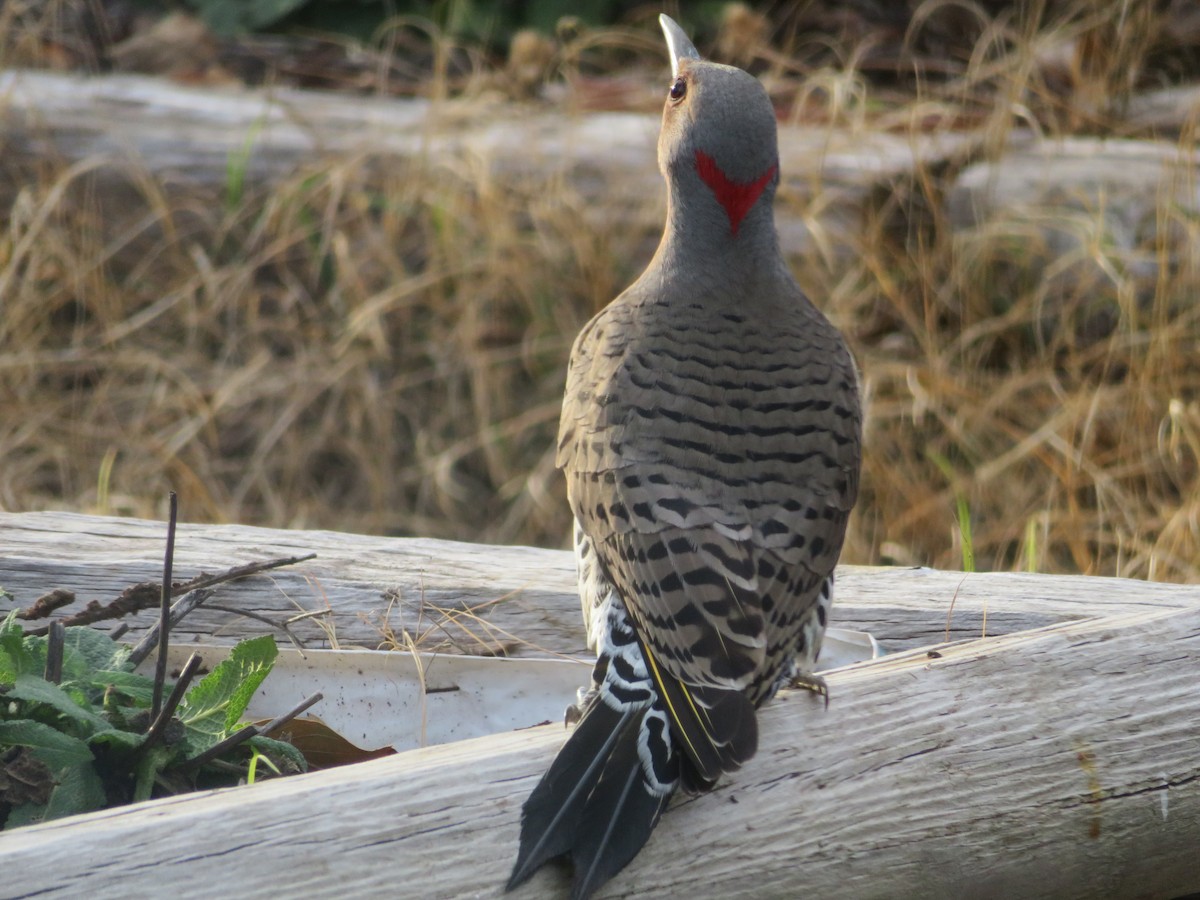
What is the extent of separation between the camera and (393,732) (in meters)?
2.84

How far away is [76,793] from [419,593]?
0.97 meters

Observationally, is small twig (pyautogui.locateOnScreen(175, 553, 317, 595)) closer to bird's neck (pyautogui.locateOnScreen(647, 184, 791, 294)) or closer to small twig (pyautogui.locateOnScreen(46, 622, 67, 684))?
small twig (pyautogui.locateOnScreen(46, 622, 67, 684))

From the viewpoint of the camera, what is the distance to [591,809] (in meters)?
2.05

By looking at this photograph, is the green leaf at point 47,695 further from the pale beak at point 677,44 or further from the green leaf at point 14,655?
the pale beak at point 677,44

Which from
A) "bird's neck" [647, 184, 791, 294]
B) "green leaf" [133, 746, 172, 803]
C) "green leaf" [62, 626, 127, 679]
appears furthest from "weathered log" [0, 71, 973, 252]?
"green leaf" [133, 746, 172, 803]

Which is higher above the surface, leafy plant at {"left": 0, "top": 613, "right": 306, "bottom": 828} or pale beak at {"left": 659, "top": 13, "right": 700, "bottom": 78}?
pale beak at {"left": 659, "top": 13, "right": 700, "bottom": 78}

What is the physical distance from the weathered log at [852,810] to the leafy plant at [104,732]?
0.34m

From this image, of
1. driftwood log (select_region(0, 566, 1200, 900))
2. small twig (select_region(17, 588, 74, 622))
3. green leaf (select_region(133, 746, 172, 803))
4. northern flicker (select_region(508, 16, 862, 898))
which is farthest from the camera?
small twig (select_region(17, 588, 74, 622))

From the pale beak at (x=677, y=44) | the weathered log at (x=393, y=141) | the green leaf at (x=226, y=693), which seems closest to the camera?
the green leaf at (x=226, y=693)

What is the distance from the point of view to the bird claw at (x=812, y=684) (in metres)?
2.36

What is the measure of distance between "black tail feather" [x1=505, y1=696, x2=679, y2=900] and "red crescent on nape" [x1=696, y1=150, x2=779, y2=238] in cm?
122

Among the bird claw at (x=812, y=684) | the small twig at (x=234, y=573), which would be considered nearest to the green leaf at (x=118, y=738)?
the small twig at (x=234, y=573)

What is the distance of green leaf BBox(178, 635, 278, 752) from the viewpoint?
244cm

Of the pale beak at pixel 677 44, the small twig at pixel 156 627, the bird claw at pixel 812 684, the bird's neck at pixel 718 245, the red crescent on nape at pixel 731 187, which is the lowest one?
the small twig at pixel 156 627
